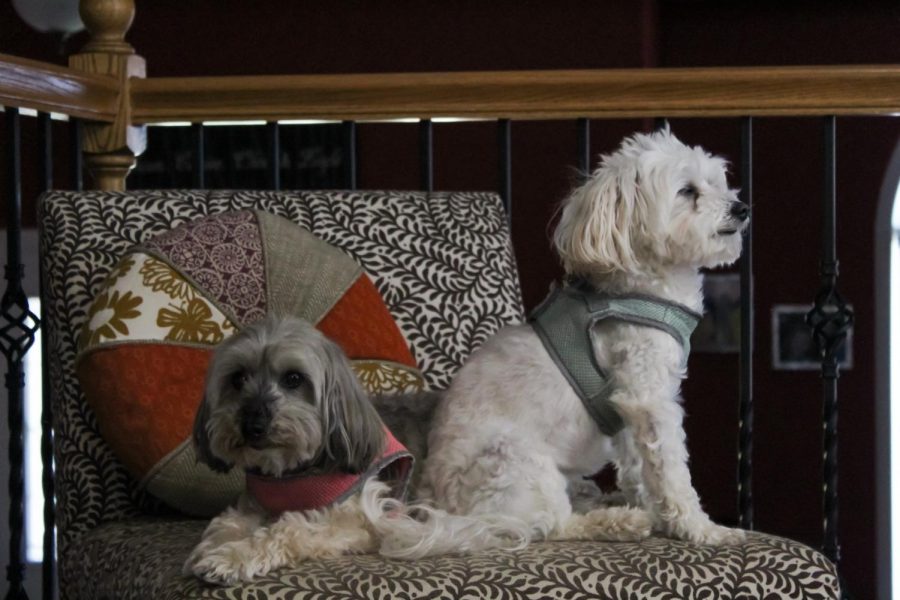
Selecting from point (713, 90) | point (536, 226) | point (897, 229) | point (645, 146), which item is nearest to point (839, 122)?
point (897, 229)

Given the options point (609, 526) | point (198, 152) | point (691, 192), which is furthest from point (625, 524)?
point (198, 152)

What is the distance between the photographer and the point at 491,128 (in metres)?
6.79

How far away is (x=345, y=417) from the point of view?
5.84ft

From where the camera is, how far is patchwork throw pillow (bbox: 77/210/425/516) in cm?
201

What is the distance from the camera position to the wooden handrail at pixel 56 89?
93.9 inches

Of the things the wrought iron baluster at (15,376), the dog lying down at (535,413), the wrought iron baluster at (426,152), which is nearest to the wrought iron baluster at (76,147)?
the wrought iron baluster at (15,376)

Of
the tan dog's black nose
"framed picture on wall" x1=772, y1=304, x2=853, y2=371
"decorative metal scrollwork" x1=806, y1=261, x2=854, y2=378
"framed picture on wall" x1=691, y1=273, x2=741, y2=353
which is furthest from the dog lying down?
"framed picture on wall" x1=772, y1=304, x2=853, y2=371

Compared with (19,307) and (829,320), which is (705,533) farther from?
(19,307)

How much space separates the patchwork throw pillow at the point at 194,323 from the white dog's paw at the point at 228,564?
37cm

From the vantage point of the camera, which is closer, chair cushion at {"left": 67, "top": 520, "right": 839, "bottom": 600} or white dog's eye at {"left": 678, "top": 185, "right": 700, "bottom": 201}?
chair cushion at {"left": 67, "top": 520, "right": 839, "bottom": 600}

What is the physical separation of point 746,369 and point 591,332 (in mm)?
622

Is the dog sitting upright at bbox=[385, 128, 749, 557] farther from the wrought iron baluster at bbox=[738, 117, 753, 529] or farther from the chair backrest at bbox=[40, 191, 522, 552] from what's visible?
the wrought iron baluster at bbox=[738, 117, 753, 529]

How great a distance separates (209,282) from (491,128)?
4762mm

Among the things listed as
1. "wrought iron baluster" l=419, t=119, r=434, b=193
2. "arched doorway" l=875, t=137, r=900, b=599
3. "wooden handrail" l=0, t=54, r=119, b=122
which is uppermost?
"wooden handrail" l=0, t=54, r=119, b=122
